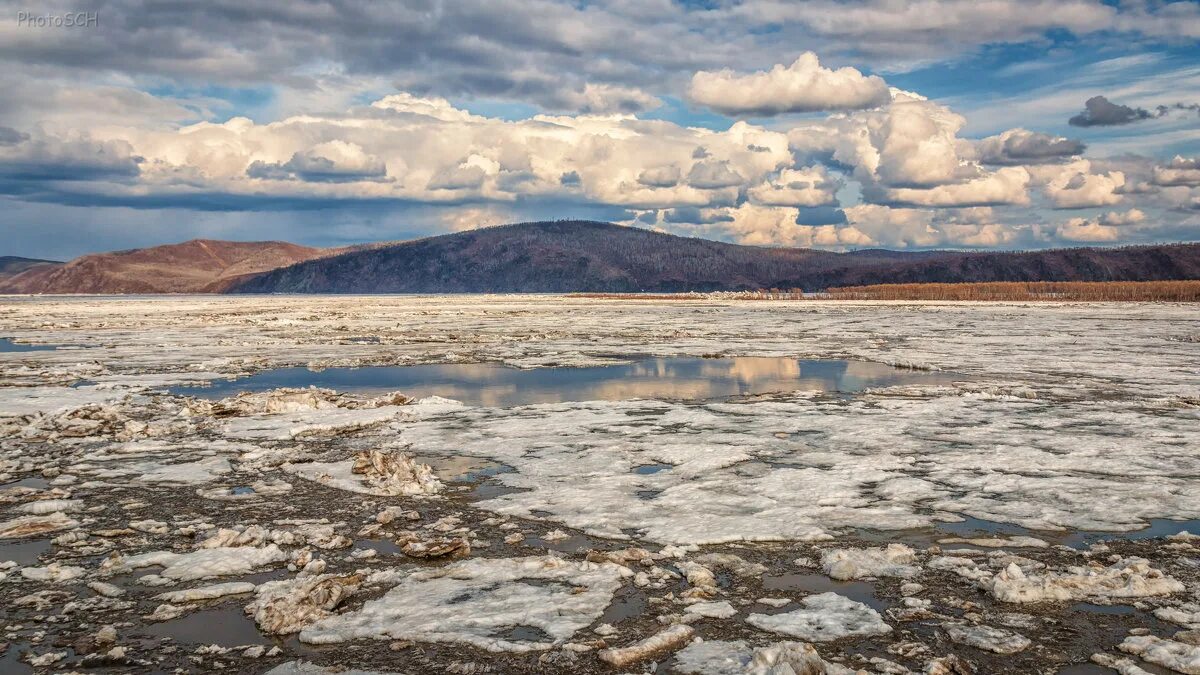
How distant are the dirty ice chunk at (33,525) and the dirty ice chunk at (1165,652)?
339 inches

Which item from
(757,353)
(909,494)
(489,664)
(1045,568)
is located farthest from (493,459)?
(757,353)

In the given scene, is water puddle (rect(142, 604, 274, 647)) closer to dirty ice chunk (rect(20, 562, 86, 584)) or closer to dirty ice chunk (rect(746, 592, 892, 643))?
dirty ice chunk (rect(20, 562, 86, 584))

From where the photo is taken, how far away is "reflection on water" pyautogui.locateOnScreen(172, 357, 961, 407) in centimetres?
1739

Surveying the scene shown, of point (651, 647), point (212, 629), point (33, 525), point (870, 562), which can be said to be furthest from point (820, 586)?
point (33, 525)

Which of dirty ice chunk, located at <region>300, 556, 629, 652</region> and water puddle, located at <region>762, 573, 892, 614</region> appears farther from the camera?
water puddle, located at <region>762, 573, 892, 614</region>

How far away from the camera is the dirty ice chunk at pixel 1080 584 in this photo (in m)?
5.86

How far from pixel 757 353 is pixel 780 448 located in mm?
14932

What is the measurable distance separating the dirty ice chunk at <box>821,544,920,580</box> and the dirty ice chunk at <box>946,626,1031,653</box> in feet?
3.22

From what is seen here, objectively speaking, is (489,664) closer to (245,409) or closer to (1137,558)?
(1137,558)

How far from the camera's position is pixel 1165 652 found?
4895 millimetres

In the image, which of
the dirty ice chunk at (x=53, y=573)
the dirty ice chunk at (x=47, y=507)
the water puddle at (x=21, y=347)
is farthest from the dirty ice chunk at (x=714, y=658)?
the water puddle at (x=21, y=347)

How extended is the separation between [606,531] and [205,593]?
10.9 ft

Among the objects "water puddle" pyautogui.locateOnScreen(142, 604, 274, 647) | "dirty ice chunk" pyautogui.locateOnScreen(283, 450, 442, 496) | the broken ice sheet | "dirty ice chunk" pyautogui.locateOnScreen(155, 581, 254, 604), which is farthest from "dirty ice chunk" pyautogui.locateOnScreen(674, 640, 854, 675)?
"dirty ice chunk" pyautogui.locateOnScreen(283, 450, 442, 496)

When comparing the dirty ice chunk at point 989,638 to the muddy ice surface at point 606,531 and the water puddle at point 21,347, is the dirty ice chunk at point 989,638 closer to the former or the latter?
the muddy ice surface at point 606,531
